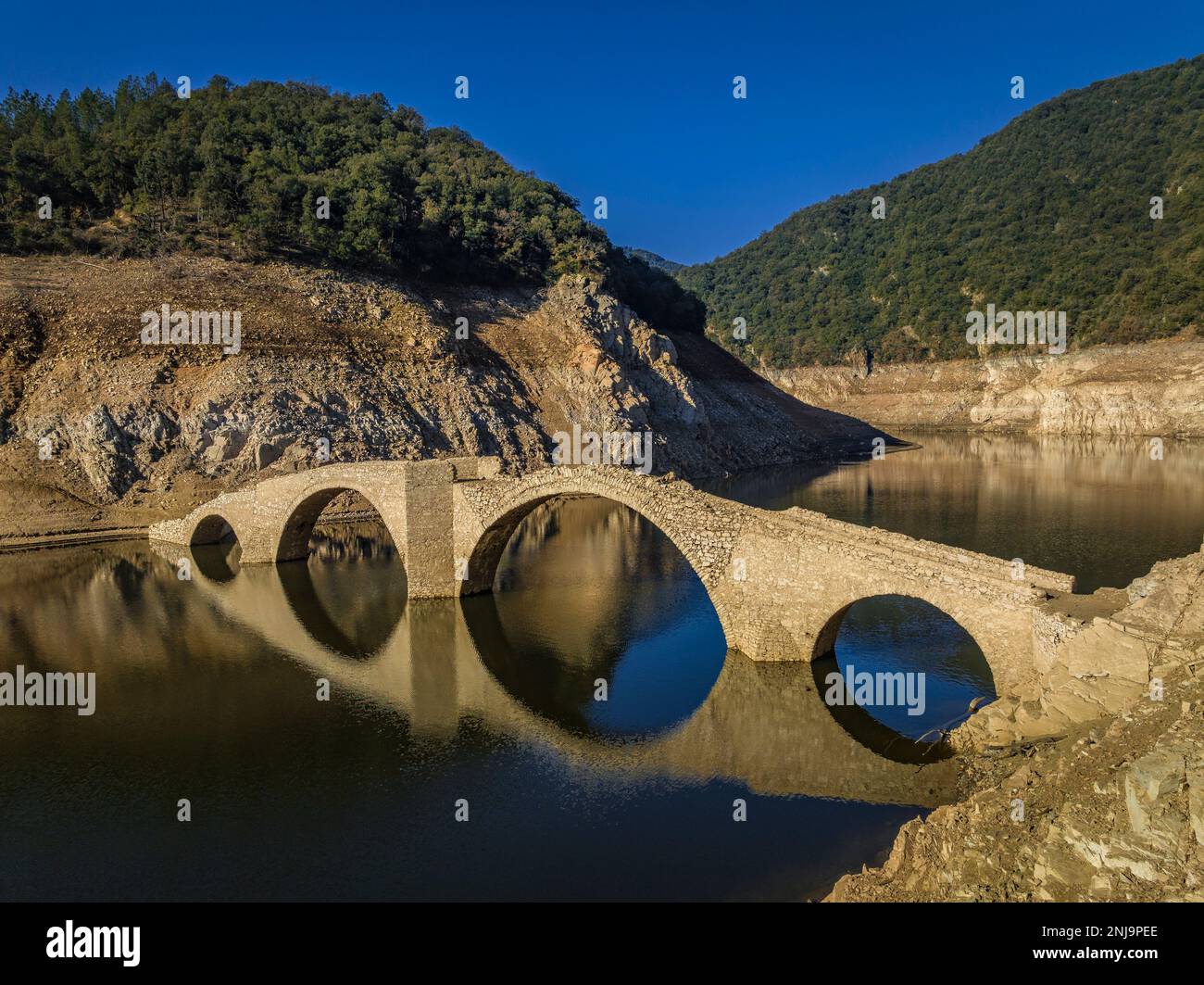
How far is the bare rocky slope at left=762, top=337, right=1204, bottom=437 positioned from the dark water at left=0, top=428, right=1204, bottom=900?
1906 inches

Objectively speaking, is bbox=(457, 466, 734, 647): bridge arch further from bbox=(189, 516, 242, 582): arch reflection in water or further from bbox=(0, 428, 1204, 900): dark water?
bbox=(189, 516, 242, 582): arch reflection in water

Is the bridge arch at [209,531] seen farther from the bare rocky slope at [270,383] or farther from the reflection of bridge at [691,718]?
the reflection of bridge at [691,718]

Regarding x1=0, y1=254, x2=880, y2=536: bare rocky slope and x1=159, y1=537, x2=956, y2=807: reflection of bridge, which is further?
x1=0, y1=254, x2=880, y2=536: bare rocky slope

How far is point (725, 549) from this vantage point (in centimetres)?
1731

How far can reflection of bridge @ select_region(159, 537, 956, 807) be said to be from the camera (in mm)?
12688

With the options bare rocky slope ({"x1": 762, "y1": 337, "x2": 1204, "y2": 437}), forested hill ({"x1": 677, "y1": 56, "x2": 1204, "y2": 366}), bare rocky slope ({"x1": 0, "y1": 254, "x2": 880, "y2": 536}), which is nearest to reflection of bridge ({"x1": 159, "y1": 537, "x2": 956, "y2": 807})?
bare rocky slope ({"x1": 0, "y1": 254, "x2": 880, "y2": 536})

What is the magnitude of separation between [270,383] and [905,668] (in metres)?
31.7

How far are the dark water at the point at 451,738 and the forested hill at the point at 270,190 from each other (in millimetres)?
24340

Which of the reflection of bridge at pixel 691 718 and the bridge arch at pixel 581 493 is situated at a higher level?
the bridge arch at pixel 581 493

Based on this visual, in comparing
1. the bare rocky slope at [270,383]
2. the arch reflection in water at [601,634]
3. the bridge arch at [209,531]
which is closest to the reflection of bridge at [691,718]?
the arch reflection in water at [601,634]

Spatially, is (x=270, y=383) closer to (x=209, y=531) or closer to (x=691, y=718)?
(x=209, y=531)

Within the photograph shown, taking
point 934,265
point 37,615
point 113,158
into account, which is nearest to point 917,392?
point 934,265

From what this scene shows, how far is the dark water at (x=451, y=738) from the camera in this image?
10711mm

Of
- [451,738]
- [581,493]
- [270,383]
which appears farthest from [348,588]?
[270,383]
